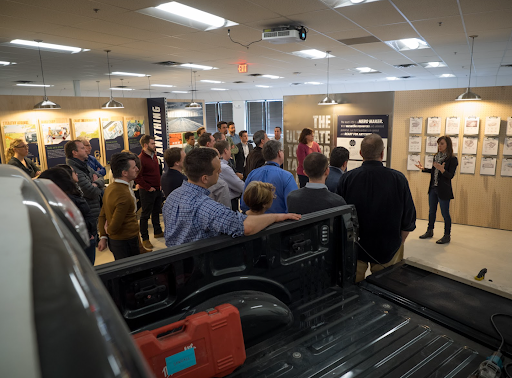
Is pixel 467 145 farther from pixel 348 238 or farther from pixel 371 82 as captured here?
pixel 371 82

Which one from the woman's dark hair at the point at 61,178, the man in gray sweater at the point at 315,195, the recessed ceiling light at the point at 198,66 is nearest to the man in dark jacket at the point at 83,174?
the woman's dark hair at the point at 61,178

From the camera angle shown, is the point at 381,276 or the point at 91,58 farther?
the point at 91,58

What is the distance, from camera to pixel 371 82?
16.1 m

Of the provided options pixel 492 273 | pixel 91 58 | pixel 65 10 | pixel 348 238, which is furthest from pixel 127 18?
pixel 492 273

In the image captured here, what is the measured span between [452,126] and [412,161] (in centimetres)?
96

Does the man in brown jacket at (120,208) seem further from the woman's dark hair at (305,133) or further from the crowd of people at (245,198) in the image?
the woman's dark hair at (305,133)

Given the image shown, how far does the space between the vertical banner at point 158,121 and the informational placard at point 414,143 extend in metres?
6.67

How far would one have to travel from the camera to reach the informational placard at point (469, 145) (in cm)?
661

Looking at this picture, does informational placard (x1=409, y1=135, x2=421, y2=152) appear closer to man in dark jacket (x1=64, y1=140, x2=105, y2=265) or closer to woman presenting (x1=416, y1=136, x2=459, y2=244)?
woman presenting (x1=416, y1=136, x2=459, y2=244)

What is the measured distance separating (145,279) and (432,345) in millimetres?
1311

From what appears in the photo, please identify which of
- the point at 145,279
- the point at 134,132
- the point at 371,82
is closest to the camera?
the point at 145,279

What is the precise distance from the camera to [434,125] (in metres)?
6.91

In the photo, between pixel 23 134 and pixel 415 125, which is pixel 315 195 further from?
pixel 23 134

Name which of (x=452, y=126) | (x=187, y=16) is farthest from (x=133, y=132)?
(x=452, y=126)
